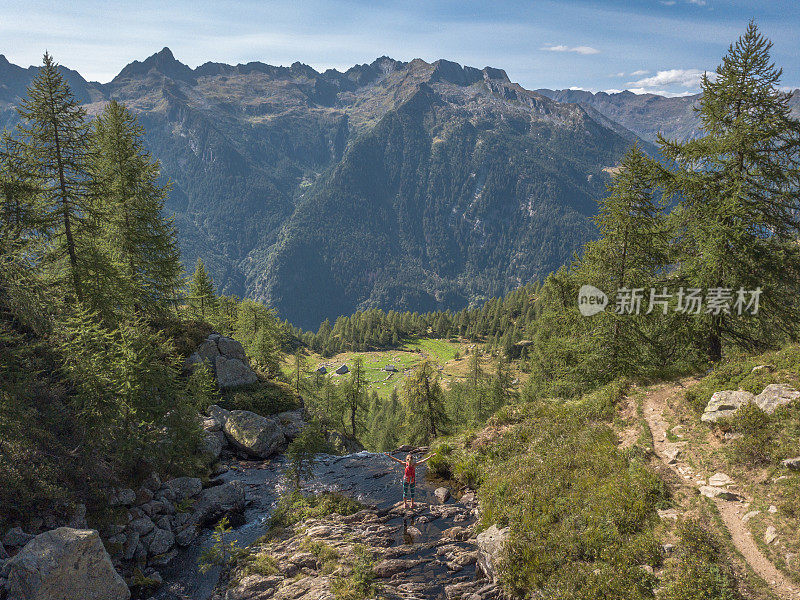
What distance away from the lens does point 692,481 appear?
1494 centimetres

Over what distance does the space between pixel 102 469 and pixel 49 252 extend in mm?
14456

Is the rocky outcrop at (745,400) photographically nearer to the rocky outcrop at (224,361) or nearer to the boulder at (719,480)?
the boulder at (719,480)

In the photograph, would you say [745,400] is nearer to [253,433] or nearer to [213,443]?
[253,433]

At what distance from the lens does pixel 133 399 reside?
20719mm

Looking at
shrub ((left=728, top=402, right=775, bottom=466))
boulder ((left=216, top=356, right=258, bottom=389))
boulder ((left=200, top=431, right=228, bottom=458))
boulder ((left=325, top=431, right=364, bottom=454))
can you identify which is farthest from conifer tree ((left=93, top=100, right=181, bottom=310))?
shrub ((left=728, top=402, right=775, bottom=466))

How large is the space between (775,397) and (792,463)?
327 cm

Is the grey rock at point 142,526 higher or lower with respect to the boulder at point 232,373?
lower

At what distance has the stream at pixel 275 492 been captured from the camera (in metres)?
18.6

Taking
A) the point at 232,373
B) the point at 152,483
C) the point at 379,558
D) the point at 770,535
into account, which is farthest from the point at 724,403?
the point at 232,373

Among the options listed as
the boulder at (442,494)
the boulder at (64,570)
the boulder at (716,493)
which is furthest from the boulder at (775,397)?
the boulder at (64,570)

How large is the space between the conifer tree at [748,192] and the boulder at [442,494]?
56.8ft

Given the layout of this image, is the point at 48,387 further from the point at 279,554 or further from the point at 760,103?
the point at 760,103

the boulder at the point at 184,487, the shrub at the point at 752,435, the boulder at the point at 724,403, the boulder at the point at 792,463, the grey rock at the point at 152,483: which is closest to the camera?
the boulder at the point at 792,463

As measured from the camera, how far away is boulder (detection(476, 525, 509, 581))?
1568 cm
